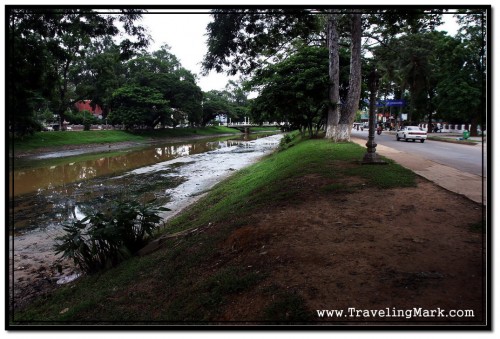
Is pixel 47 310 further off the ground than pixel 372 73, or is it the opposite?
pixel 372 73

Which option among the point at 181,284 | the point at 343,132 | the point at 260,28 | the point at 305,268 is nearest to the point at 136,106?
the point at 343,132

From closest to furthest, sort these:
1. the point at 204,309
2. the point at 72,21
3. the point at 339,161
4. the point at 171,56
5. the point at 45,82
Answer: the point at 204,309 → the point at 72,21 → the point at 45,82 → the point at 339,161 → the point at 171,56

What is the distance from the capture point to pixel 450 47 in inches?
792

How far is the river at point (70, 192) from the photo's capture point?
5.65m

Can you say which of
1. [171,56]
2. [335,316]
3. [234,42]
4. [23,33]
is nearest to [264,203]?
[234,42]

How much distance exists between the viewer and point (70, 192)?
39.4 feet

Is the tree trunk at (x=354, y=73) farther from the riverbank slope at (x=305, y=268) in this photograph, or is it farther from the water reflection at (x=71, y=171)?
the water reflection at (x=71, y=171)

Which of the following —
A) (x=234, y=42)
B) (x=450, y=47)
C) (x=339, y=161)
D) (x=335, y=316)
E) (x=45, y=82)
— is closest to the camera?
(x=335, y=316)

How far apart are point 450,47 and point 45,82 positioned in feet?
74.3

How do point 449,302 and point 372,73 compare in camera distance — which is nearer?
point 449,302

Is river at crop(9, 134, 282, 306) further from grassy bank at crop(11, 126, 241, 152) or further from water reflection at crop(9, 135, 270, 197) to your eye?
grassy bank at crop(11, 126, 241, 152)

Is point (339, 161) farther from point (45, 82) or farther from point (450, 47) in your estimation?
point (450, 47)

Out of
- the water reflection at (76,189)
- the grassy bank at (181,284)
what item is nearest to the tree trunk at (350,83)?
the grassy bank at (181,284)

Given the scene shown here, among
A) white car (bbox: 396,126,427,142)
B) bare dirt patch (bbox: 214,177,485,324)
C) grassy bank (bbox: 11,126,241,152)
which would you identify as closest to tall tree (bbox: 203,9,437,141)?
bare dirt patch (bbox: 214,177,485,324)
